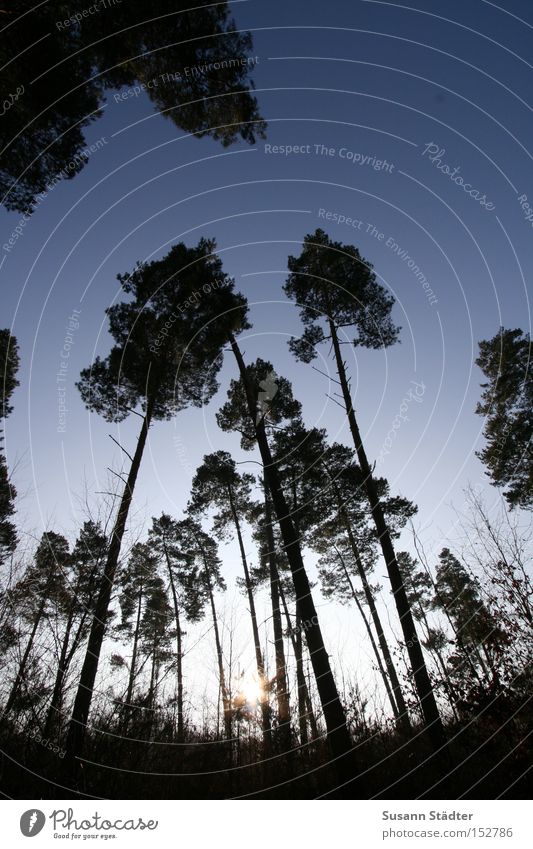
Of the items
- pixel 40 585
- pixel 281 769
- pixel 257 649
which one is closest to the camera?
pixel 281 769

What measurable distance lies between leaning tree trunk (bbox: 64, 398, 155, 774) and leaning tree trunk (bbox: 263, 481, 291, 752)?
17.1ft

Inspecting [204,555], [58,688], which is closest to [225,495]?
[204,555]

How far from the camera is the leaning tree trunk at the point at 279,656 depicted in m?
9.09

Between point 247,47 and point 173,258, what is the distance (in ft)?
19.3

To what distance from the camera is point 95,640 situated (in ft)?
24.2

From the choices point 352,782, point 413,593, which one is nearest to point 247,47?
point 352,782

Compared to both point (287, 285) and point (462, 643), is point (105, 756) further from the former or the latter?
point (287, 285)

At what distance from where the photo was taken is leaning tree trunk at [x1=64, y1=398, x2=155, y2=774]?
15.1 feet

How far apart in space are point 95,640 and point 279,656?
10.0 meters

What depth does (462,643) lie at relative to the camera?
7.20 metres

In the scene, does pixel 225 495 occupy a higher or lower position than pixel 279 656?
higher

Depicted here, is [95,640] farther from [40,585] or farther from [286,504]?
[40,585]

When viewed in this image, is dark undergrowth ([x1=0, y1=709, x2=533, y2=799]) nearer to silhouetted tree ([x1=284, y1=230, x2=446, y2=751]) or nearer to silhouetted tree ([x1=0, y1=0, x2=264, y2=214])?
silhouetted tree ([x1=284, y1=230, x2=446, y2=751])

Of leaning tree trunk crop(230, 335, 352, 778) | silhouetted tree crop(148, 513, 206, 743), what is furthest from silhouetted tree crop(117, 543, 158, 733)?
leaning tree trunk crop(230, 335, 352, 778)
